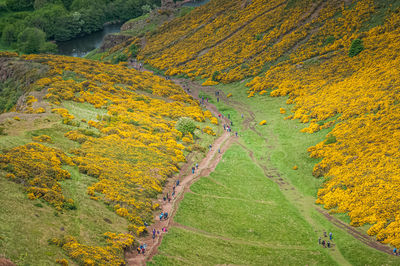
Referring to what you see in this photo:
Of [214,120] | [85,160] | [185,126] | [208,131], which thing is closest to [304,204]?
[185,126]

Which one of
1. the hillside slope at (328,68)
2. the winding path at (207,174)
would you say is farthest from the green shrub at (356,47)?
the winding path at (207,174)

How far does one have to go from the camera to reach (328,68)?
101 meters

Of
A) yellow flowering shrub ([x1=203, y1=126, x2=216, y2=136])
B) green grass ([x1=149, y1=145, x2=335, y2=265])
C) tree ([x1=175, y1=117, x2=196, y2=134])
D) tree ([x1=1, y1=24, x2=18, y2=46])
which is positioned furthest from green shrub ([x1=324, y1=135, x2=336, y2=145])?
tree ([x1=1, y1=24, x2=18, y2=46])

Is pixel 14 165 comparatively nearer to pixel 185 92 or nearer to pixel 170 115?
pixel 170 115

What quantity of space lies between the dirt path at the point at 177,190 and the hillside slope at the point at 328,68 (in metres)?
17.2

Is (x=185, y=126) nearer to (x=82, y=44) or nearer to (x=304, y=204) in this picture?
(x=304, y=204)

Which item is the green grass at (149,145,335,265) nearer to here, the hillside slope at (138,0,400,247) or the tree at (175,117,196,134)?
the hillside slope at (138,0,400,247)

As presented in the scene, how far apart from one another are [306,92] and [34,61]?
73.9 metres

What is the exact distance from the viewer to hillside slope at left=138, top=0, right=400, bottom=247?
56688mm

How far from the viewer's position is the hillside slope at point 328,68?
5669 centimetres

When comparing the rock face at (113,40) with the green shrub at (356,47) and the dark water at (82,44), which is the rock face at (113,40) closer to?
the dark water at (82,44)

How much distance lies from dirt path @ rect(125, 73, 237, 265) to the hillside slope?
17.2 metres

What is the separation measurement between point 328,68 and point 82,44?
12151 centimetres

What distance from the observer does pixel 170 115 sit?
9212 centimetres
